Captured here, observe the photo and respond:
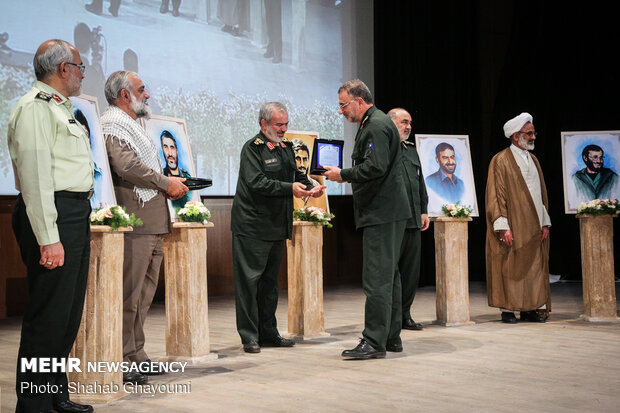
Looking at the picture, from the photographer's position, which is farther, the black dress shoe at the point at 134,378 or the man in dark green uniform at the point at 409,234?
the man in dark green uniform at the point at 409,234

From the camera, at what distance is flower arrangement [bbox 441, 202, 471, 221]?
5.84 meters

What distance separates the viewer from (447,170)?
6453mm

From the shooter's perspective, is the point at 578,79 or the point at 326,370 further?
the point at 578,79

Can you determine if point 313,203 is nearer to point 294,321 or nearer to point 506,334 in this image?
point 294,321

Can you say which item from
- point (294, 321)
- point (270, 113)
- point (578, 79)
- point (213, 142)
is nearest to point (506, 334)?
point (294, 321)

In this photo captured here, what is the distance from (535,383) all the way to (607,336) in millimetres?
1738

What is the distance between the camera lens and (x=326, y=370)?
3.93 m

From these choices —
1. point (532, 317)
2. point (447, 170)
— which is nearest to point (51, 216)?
point (532, 317)

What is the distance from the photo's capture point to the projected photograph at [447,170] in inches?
246

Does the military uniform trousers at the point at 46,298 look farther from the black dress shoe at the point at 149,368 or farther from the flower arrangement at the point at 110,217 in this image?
the black dress shoe at the point at 149,368

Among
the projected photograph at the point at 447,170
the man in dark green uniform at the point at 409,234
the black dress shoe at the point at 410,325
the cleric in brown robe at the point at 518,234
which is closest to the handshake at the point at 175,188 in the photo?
the man in dark green uniform at the point at 409,234

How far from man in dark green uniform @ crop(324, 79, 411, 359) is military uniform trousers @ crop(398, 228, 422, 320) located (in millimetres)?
1192

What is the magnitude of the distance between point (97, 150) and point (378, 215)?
1631 millimetres

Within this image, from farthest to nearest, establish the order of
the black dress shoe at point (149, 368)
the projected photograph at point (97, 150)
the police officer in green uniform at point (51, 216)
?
the black dress shoe at point (149, 368) → the projected photograph at point (97, 150) → the police officer in green uniform at point (51, 216)
